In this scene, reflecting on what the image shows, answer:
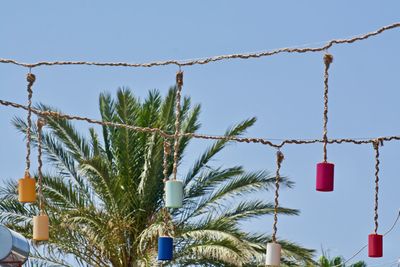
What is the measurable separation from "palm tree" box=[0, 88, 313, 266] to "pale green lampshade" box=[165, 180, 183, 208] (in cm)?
833

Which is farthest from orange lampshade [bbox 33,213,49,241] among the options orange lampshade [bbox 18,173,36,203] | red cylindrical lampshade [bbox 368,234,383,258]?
red cylindrical lampshade [bbox 368,234,383,258]

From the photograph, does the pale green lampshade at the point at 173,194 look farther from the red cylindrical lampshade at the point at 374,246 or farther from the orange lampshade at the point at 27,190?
the red cylindrical lampshade at the point at 374,246

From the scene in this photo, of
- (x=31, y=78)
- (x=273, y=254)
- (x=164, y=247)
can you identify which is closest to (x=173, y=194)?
(x=164, y=247)

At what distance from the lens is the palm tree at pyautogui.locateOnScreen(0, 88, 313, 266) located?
17.8m

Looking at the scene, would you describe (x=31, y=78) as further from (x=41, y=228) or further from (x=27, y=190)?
(x=41, y=228)

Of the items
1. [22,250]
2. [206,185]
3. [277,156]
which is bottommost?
[22,250]

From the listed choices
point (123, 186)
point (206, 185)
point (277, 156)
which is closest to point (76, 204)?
point (123, 186)

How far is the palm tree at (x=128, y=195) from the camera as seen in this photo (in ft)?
58.3

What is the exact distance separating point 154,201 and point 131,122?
1171 millimetres

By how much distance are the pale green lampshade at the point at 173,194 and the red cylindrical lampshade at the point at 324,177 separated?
1.04 meters

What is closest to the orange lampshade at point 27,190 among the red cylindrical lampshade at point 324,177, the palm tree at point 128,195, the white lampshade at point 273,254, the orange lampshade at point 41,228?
the orange lampshade at point 41,228

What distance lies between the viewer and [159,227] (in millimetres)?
17156

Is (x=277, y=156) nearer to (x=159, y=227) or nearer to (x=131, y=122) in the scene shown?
(x=159, y=227)

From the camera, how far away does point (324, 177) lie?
8.65 metres
